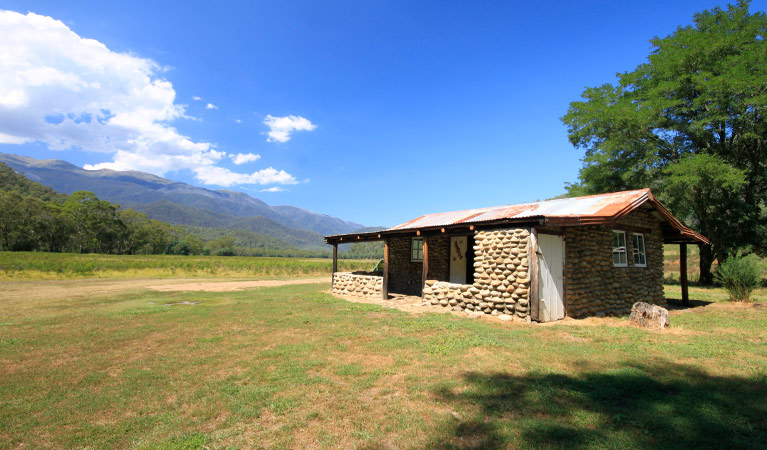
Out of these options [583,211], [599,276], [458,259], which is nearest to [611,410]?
[599,276]

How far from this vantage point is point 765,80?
16422 millimetres

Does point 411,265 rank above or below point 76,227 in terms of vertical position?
below

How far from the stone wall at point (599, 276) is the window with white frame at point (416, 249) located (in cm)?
701

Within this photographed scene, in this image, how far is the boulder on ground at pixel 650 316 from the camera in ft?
26.7

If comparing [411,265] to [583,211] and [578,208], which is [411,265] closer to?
[578,208]

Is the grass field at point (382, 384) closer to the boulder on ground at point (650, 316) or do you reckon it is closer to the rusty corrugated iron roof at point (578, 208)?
the boulder on ground at point (650, 316)

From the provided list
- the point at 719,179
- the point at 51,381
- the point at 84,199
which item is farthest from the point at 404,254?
the point at 84,199

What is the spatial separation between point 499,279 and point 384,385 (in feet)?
19.1

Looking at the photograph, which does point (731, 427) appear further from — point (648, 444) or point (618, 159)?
point (618, 159)

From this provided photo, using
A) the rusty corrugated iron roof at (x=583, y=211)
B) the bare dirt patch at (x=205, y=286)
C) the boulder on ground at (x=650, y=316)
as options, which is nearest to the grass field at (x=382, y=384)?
the boulder on ground at (x=650, y=316)

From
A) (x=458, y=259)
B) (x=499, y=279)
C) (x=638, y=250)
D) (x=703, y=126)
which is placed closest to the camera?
(x=499, y=279)

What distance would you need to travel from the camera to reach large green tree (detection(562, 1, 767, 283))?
17.5 metres

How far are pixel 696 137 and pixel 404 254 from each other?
61.0 ft

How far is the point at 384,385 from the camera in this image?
472cm
